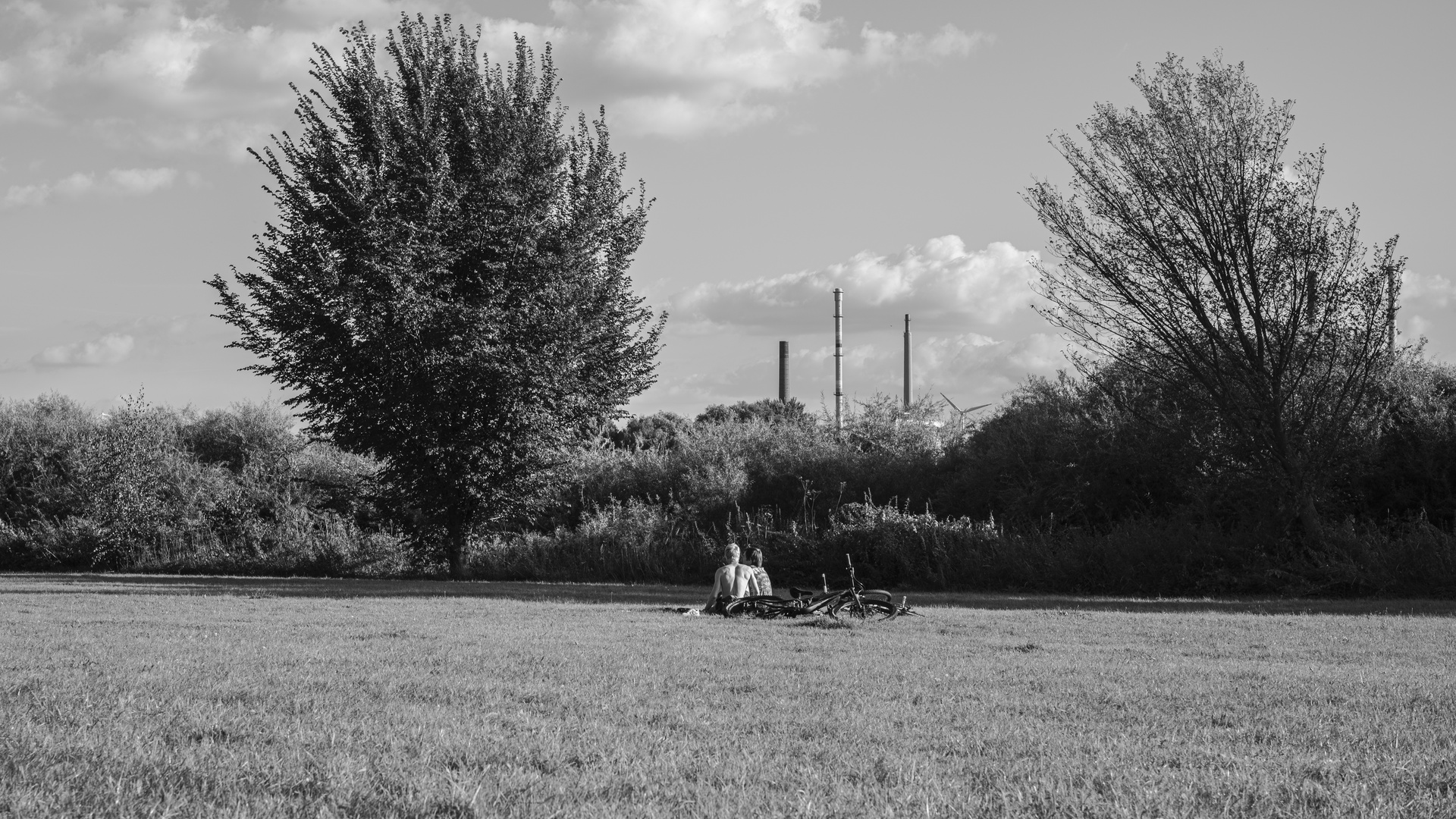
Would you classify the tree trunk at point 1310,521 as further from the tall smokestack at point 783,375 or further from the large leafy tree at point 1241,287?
the tall smokestack at point 783,375

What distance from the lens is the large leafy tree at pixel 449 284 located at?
24828 millimetres

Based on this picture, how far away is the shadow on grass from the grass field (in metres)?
5.16

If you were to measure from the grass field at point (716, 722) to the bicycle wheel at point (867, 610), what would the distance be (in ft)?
5.22

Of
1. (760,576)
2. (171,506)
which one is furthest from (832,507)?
(171,506)

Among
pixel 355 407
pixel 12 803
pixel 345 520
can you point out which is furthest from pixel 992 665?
pixel 345 520

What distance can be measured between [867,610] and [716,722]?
841 centimetres

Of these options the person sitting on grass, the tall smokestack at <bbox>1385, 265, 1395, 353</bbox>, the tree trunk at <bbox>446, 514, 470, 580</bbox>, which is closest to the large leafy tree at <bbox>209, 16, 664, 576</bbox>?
the tree trunk at <bbox>446, 514, 470, 580</bbox>

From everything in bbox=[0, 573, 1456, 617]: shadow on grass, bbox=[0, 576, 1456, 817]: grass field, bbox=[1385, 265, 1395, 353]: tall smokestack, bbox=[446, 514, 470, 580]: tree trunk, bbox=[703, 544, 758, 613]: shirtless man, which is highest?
bbox=[1385, 265, 1395, 353]: tall smokestack

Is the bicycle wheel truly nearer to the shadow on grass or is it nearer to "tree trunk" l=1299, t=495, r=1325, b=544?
the shadow on grass

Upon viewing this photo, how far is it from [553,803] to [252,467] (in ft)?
114

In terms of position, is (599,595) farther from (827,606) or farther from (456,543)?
(456,543)

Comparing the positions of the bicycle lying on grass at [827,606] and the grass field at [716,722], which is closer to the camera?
the grass field at [716,722]

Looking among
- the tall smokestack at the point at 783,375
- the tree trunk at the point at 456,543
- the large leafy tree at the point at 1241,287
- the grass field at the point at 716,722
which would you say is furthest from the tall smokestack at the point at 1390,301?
the tall smokestack at the point at 783,375

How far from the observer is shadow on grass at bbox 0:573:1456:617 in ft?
60.3
